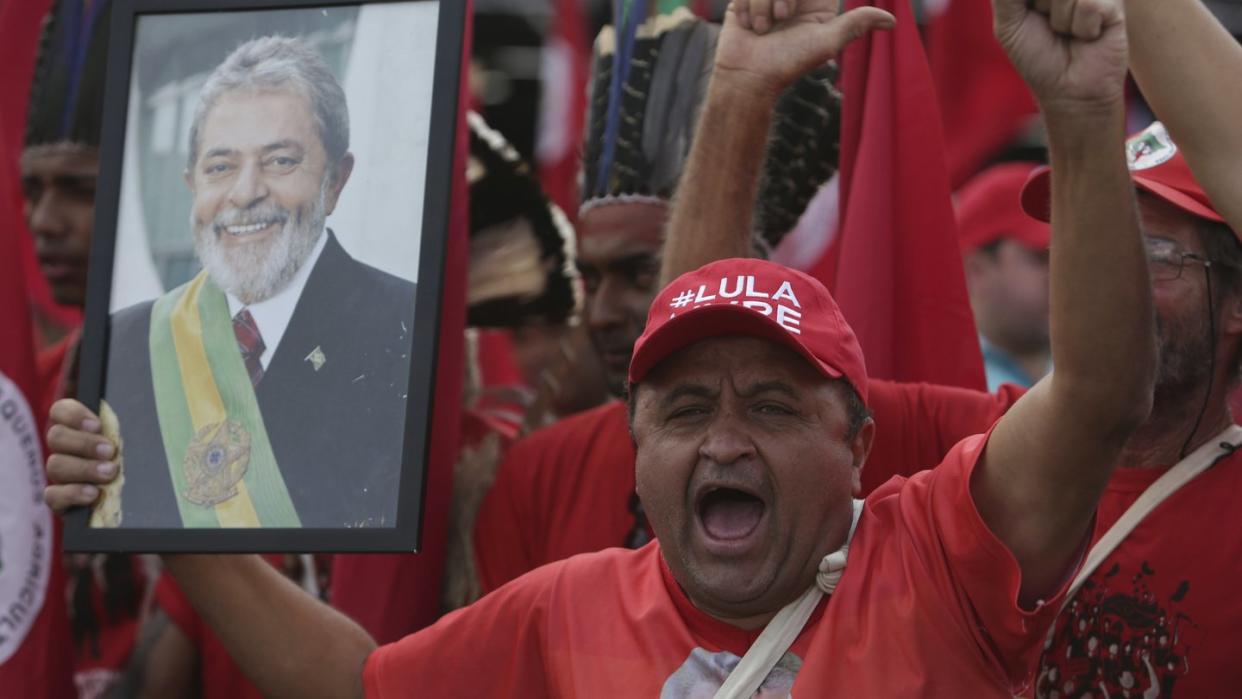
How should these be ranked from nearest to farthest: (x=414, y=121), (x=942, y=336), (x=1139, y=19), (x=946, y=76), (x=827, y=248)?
(x=1139, y=19) < (x=414, y=121) < (x=942, y=336) < (x=827, y=248) < (x=946, y=76)

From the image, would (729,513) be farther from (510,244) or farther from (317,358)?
(510,244)

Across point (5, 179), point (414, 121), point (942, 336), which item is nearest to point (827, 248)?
point (942, 336)

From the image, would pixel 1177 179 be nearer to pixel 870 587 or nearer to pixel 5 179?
pixel 870 587

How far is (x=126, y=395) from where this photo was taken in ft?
8.56

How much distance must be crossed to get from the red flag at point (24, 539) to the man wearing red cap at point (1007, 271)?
2872 millimetres

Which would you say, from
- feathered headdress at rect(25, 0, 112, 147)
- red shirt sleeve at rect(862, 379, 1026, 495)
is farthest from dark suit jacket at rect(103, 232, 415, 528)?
feathered headdress at rect(25, 0, 112, 147)

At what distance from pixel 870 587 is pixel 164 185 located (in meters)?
1.33

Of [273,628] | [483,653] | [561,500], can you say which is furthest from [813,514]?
[561,500]

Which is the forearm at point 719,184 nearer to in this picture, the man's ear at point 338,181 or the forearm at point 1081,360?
the man's ear at point 338,181

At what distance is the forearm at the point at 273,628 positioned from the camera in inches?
98.3

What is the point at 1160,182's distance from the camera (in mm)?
2678

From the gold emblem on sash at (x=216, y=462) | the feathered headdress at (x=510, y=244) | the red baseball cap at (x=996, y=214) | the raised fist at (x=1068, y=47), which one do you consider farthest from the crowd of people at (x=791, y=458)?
the red baseball cap at (x=996, y=214)

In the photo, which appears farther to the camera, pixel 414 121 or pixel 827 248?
pixel 827 248

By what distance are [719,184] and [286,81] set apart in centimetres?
78
